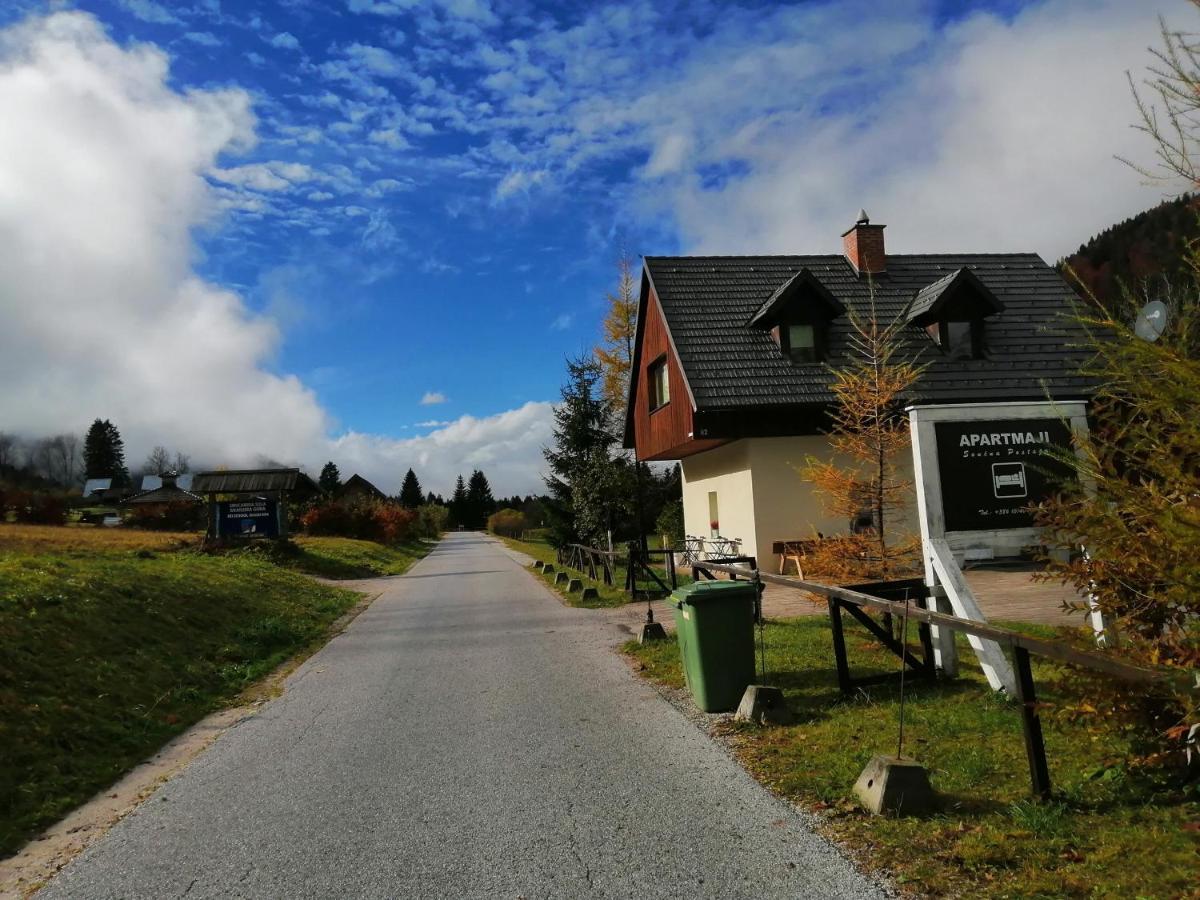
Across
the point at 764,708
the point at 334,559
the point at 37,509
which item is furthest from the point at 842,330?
the point at 37,509

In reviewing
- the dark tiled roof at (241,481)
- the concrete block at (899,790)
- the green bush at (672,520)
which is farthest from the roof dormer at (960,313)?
the dark tiled roof at (241,481)

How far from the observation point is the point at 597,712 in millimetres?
7059

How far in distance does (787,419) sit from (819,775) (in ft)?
40.7

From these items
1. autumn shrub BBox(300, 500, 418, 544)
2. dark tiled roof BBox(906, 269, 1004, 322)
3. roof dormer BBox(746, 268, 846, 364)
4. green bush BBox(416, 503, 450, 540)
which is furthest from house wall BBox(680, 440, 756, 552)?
green bush BBox(416, 503, 450, 540)

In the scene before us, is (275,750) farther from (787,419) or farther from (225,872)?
(787,419)

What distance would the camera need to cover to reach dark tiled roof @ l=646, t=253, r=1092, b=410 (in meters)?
17.0

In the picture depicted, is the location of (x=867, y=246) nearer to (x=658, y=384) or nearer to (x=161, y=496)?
(x=658, y=384)

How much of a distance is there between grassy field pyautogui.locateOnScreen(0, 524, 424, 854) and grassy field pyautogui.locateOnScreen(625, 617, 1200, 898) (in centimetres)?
463

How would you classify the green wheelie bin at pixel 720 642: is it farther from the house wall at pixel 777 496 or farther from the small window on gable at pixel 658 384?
the small window on gable at pixel 658 384

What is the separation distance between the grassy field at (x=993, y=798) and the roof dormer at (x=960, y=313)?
12.9 meters

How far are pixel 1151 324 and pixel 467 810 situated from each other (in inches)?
172

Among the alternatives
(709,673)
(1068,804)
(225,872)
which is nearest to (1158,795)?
(1068,804)

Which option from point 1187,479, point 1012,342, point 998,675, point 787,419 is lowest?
point 998,675

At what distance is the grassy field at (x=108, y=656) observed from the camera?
5.88 m
